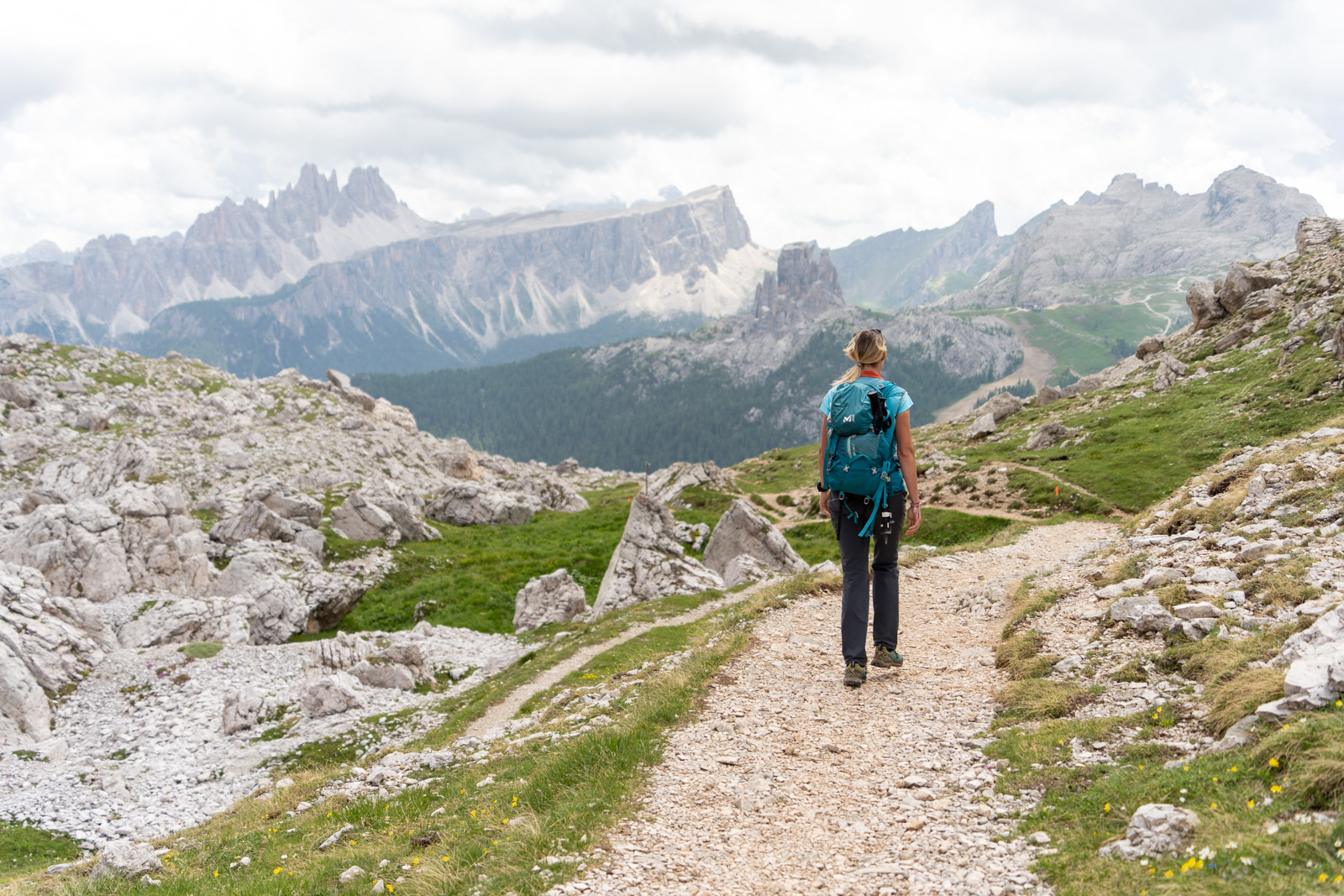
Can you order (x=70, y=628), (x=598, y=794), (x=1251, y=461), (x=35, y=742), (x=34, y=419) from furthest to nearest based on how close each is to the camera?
(x=34, y=419)
(x=70, y=628)
(x=35, y=742)
(x=1251, y=461)
(x=598, y=794)

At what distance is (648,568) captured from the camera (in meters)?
37.0

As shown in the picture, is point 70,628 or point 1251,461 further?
point 70,628

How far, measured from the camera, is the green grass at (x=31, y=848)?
16.7m

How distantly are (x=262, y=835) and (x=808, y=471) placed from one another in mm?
73742

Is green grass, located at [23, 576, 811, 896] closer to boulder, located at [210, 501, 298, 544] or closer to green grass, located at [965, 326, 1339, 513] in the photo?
boulder, located at [210, 501, 298, 544]

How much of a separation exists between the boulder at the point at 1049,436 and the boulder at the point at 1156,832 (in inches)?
2342

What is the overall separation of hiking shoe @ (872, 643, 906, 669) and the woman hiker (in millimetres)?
602

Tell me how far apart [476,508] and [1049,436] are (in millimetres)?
50860

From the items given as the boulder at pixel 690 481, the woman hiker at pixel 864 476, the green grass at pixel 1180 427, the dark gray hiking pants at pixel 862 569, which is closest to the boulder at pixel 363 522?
the boulder at pixel 690 481

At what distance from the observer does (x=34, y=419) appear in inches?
2603

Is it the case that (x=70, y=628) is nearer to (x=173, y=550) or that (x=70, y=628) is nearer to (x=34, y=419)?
(x=173, y=550)

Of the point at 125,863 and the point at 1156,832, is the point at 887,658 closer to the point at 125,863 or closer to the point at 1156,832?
the point at 1156,832

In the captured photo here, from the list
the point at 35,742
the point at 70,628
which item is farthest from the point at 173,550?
the point at 35,742

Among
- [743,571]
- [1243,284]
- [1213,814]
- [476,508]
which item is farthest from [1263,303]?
[1213,814]
